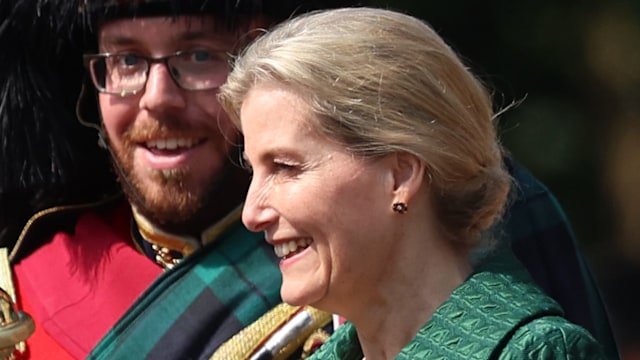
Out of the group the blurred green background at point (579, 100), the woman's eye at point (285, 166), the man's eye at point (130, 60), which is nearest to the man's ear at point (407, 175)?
the woman's eye at point (285, 166)

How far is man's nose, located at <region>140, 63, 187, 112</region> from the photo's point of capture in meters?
2.90

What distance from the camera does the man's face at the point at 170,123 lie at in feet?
9.55

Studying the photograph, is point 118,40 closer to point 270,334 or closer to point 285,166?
point 270,334

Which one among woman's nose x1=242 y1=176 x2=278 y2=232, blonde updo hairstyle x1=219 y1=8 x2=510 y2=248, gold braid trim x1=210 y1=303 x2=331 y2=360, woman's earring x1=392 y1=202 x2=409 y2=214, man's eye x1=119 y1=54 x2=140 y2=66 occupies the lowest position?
gold braid trim x1=210 y1=303 x2=331 y2=360

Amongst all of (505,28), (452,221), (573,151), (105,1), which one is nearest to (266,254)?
(105,1)

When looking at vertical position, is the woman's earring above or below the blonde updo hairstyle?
below

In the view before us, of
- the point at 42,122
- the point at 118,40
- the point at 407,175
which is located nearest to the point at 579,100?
the point at 42,122

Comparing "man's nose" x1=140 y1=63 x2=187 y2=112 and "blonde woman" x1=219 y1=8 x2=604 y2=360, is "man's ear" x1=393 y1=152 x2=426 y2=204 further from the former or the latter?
"man's nose" x1=140 y1=63 x2=187 y2=112

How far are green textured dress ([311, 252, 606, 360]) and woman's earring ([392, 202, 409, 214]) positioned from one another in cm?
12

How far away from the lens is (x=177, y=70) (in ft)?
9.59

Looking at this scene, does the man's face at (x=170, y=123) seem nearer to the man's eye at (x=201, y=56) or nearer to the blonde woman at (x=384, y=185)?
the man's eye at (x=201, y=56)

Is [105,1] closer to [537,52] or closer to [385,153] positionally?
[385,153]

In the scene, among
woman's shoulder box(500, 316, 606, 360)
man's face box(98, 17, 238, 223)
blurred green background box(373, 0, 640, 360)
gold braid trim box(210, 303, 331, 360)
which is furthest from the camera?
blurred green background box(373, 0, 640, 360)

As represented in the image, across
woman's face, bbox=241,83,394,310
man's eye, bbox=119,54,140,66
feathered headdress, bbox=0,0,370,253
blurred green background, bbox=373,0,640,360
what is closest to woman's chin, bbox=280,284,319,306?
woman's face, bbox=241,83,394,310
